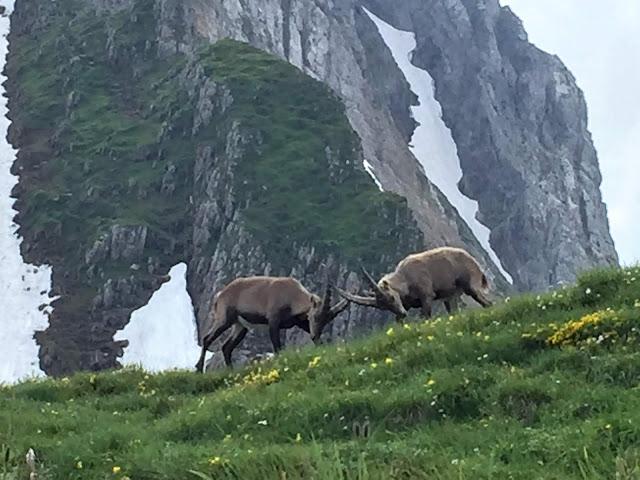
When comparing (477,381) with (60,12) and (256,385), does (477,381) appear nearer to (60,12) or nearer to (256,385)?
(256,385)

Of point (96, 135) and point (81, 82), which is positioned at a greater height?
point (81, 82)

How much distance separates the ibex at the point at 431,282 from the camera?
72.9ft

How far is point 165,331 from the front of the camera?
95562 millimetres

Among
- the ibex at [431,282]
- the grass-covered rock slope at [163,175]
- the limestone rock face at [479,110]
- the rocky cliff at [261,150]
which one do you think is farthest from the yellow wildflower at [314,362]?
the limestone rock face at [479,110]

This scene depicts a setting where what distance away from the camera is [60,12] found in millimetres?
154500

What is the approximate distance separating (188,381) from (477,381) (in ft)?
24.0

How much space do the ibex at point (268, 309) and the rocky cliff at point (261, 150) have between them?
212ft

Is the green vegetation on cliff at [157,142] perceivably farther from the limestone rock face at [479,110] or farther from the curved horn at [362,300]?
the curved horn at [362,300]

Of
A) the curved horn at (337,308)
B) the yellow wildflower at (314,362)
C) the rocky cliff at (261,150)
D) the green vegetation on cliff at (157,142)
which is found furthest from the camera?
the green vegetation on cliff at (157,142)

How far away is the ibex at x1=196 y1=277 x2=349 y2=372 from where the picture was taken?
22783mm

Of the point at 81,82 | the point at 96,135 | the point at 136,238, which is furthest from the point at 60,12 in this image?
the point at 136,238

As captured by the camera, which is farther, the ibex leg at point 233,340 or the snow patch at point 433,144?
the snow patch at point 433,144

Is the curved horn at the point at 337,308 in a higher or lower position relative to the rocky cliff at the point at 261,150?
lower

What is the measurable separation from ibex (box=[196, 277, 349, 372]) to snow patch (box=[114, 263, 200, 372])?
63945mm
